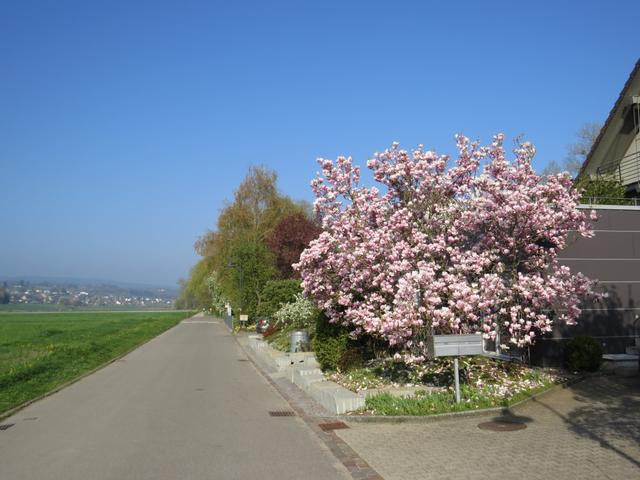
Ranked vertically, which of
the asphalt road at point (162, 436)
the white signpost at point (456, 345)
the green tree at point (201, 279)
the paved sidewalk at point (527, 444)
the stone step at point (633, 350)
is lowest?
the asphalt road at point (162, 436)

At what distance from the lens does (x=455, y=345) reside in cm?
1045

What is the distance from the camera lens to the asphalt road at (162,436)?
24.7 feet

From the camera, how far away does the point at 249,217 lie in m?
61.1

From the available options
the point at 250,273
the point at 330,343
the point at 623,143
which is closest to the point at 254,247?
the point at 250,273

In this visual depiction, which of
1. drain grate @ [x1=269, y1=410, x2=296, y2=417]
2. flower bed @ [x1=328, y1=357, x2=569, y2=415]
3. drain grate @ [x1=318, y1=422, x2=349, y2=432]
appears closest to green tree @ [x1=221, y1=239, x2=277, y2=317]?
flower bed @ [x1=328, y1=357, x2=569, y2=415]

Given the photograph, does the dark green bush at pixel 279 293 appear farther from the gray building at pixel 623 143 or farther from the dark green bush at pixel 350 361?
the dark green bush at pixel 350 361

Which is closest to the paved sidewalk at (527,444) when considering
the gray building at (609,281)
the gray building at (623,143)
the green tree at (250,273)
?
the gray building at (609,281)

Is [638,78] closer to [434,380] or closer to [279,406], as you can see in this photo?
[434,380]

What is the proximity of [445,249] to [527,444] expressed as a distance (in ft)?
18.2

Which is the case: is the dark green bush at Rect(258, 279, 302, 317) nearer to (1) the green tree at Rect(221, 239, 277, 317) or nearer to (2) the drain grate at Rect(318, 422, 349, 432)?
(1) the green tree at Rect(221, 239, 277, 317)

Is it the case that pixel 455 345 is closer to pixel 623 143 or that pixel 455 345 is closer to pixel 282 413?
pixel 282 413

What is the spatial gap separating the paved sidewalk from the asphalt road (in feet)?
2.66

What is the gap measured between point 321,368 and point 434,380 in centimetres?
400

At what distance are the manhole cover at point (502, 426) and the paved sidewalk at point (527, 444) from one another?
0.42ft
